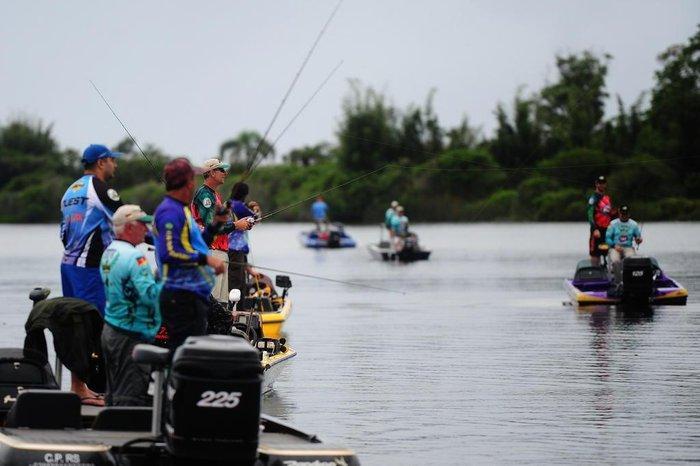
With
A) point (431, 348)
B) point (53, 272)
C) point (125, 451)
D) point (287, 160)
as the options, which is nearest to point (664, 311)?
point (431, 348)

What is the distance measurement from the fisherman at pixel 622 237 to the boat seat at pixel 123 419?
16902 millimetres

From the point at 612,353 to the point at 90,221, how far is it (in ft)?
30.5

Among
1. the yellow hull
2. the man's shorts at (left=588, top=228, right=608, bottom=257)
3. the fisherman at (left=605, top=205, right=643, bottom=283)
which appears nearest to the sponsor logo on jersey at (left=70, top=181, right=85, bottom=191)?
the yellow hull

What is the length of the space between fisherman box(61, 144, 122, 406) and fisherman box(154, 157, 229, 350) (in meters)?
1.28

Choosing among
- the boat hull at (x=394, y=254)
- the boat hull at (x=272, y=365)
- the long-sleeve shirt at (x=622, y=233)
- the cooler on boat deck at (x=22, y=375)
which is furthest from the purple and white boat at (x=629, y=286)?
the boat hull at (x=394, y=254)

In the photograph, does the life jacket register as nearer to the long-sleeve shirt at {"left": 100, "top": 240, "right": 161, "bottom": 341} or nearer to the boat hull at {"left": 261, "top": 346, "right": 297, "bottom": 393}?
the boat hull at {"left": 261, "top": 346, "right": 297, "bottom": 393}

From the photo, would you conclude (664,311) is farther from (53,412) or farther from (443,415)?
(53,412)

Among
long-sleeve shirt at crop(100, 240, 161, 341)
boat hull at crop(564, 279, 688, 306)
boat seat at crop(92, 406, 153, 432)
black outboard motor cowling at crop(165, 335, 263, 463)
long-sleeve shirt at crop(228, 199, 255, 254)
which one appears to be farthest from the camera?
boat hull at crop(564, 279, 688, 306)

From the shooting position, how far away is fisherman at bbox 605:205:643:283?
2570 centimetres

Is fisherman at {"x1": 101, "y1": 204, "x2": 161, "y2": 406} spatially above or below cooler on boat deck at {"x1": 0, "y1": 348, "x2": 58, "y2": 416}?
above

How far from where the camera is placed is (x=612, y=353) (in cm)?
1873

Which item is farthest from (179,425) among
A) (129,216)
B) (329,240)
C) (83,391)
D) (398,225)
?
(329,240)

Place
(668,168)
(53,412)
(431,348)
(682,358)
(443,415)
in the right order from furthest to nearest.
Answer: (668,168) → (431,348) → (682,358) → (443,415) → (53,412)

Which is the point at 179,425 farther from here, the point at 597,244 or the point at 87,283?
the point at 597,244
